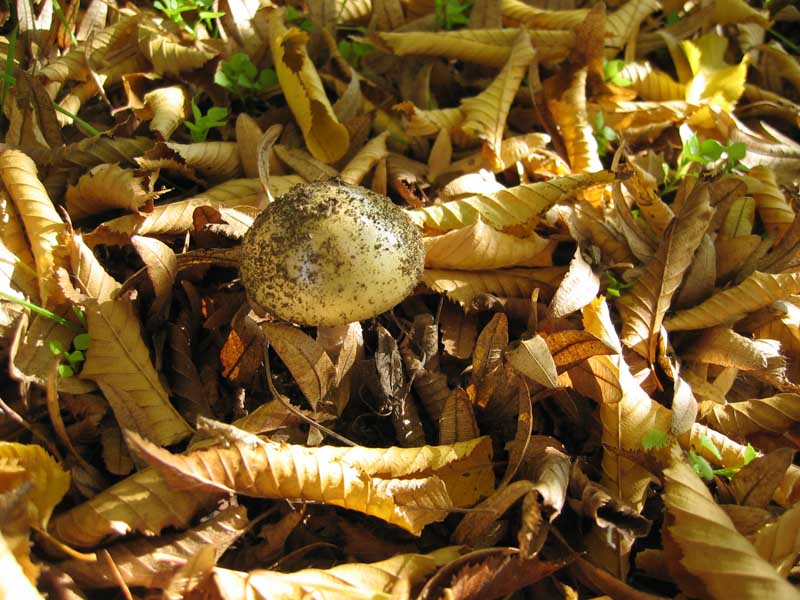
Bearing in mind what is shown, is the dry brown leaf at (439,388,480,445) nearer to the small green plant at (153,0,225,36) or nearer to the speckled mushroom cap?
the speckled mushroom cap

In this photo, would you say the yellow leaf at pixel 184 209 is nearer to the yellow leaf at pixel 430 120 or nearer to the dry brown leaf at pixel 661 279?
the yellow leaf at pixel 430 120

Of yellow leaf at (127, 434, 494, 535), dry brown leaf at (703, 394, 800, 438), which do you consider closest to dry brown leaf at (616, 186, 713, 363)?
dry brown leaf at (703, 394, 800, 438)

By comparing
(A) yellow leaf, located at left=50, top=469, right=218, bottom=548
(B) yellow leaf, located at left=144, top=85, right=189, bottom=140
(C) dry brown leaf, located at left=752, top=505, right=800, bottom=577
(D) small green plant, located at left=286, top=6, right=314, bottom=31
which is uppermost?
(D) small green plant, located at left=286, top=6, right=314, bottom=31

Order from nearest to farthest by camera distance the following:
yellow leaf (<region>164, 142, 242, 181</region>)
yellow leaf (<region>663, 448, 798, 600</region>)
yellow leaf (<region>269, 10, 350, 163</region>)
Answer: yellow leaf (<region>663, 448, 798, 600</region>) < yellow leaf (<region>164, 142, 242, 181</region>) < yellow leaf (<region>269, 10, 350, 163</region>)

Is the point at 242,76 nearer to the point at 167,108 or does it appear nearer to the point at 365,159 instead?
the point at 167,108

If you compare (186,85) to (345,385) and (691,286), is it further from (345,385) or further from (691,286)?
(691,286)
